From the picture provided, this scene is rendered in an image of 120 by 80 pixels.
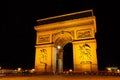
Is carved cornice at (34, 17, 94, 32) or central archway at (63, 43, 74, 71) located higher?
carved cornice at (34, 17, 94, 32)

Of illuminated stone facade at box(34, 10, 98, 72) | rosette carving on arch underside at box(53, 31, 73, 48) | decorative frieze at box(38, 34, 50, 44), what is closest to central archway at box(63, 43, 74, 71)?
illuminated stone facade at box(34, 10, 98, 72)

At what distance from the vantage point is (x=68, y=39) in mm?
19219

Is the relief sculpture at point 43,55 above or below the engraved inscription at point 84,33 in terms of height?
below

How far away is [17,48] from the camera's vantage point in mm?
31172

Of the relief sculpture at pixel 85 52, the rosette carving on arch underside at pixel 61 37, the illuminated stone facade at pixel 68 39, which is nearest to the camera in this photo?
the relief sculpture at pixel 85 52

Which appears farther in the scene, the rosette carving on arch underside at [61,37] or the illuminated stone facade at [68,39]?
the rosette carving on arch underside at [61,37]

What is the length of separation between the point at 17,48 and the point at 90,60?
18850mm

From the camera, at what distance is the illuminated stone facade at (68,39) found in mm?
16516

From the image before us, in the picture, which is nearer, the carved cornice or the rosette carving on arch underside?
the carved cornice

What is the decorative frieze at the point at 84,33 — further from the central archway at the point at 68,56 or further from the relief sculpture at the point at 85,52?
the central archway at the point at 68,56

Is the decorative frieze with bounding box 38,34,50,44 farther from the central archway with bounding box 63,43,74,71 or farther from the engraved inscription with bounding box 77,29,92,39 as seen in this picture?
the central archway with bounding box 63,43,74,71

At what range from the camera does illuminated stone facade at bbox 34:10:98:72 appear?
16.5 m

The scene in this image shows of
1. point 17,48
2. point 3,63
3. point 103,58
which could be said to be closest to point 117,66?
point 103,58

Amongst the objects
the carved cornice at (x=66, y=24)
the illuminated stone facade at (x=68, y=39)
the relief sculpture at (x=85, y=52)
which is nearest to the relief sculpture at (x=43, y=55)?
the illuminated stone facade at (x=68, y=39)
